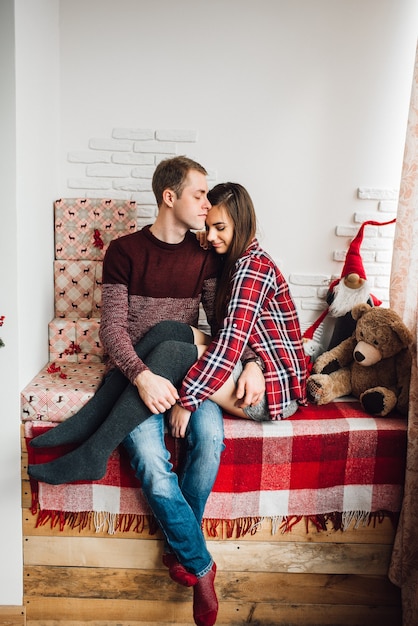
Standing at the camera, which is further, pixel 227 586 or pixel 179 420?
pixel 227 586

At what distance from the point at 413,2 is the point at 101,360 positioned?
1745 millimetres

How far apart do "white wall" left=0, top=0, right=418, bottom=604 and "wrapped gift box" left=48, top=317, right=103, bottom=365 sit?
6cm

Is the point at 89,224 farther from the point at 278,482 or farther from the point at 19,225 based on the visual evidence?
the point at 278,482

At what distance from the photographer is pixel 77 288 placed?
2260mm

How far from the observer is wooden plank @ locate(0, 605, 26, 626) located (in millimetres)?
1884

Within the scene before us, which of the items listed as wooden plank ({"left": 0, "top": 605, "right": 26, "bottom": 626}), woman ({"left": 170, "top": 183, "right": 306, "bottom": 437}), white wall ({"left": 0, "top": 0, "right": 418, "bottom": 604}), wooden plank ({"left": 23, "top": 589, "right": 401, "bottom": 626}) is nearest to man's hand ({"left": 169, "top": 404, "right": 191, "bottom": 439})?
woman ({"left": 170, "top": 183, "right": 306, "bottom": 437})

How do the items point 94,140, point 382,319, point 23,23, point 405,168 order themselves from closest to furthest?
point 23,23, point 382,319, point 405,168, point 94,140

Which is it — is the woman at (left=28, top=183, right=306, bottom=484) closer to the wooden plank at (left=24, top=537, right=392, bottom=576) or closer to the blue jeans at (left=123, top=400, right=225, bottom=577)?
the blue jeans at (left=123, top=400, right=225, bottom=577)

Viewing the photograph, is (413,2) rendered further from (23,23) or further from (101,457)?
(101,457)

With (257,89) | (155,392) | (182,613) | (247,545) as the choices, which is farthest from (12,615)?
(257,89)

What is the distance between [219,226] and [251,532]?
951mm

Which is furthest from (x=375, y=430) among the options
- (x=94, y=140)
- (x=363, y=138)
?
(x=94, y=140)

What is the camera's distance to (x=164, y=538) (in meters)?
1.80

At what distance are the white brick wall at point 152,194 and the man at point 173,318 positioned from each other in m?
0.35
